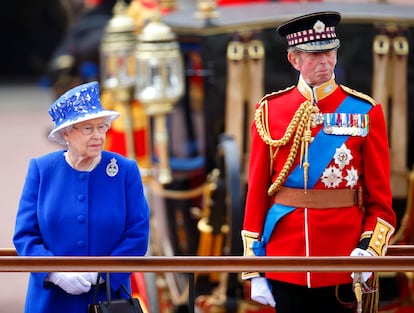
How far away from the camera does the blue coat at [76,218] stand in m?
3.60

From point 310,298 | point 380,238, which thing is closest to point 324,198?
point 380,238

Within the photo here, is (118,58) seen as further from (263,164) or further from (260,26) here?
(263,164)

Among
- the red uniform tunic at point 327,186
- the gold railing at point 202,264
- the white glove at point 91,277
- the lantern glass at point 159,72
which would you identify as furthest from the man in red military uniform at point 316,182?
the lantern glass at point 159,72

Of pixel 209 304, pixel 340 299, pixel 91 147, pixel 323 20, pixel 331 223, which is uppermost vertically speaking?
pixel 323 20

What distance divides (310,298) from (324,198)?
31 centimetres

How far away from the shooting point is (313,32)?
12.1ft

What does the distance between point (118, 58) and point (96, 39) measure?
8.59 feet

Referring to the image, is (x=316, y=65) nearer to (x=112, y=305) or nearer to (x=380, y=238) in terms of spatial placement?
(x=380, y=238)

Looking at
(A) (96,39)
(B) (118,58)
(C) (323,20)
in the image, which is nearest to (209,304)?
(B) (118,58)

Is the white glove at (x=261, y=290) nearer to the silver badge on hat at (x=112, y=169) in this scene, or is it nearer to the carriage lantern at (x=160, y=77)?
the silver badge on hat at (x=112, y=169)

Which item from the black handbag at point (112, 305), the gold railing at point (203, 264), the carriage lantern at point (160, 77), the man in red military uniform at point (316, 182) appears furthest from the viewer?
the carriage lantern at point (160, 77)

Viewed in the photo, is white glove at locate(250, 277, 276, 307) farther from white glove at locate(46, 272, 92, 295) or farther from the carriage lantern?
the carriage lantern

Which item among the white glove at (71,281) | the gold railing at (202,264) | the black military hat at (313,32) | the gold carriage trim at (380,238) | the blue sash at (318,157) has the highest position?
the black military hat at (313,32)

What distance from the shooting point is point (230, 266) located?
3332 mm
